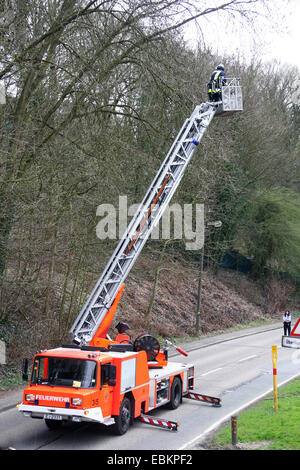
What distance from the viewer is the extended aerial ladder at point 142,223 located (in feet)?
41.4

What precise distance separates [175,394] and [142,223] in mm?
4488

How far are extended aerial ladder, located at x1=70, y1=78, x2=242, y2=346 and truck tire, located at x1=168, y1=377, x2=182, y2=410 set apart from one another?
2.41m

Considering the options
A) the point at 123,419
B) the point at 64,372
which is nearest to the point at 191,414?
the point at 123,419

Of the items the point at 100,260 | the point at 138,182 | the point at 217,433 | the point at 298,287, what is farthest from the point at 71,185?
the point at 298,287

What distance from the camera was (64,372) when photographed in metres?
10.8

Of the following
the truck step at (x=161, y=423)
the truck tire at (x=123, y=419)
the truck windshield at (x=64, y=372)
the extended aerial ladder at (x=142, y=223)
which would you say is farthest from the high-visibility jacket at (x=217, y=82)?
the truck step at (x=161, y=423)

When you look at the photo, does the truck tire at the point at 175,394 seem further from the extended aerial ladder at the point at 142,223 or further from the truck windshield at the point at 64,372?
the truck windshield at the point at 64,372

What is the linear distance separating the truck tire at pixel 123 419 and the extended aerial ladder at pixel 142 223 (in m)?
1.79

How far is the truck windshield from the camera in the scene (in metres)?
10.6

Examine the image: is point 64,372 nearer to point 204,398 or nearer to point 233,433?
point 233,433

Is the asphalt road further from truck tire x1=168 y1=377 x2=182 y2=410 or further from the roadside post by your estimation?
the roadside post
